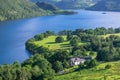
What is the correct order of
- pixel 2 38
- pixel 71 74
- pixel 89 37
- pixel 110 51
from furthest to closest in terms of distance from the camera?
1. pixel 2 38
2. pixel 89 37
3. pixel 110 51
4. pixel 71 74

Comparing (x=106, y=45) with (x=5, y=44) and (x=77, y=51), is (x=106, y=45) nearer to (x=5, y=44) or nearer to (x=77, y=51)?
(x=77, y=51)

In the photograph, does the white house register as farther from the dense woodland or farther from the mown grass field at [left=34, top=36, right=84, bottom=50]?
the mown grass field at [left=34, top=36, right=84, bottom=50]

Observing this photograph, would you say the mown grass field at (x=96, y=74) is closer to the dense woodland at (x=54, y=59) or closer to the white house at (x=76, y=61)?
the dense woodland at (x=54, y=59)

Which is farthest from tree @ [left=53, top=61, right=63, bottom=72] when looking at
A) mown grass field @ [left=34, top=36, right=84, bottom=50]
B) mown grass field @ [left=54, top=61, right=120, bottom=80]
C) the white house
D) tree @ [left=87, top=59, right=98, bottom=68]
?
mown grass field @ [left=34, top=36, right=84, bottom=50]

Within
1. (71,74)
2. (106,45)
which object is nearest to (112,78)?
(71,74)

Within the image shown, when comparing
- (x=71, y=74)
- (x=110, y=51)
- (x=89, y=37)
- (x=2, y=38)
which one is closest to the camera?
(x=71, y=74)

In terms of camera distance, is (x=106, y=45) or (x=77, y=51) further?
(x=106, y=45)

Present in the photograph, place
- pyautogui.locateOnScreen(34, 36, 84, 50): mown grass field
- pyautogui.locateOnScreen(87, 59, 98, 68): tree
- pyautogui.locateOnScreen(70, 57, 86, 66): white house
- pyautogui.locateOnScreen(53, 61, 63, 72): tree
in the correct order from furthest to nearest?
pyautogui.locateOnScreen(34, 36, 84, 50): mown grass field
pyautogui.locateOnScreen(70, 57, 86, 66): white house
pyautogui.locateOnScreen(53, 61, 63, 72): tree
pyautogui.locateOnScreen(87, 59, 98, 68): tree

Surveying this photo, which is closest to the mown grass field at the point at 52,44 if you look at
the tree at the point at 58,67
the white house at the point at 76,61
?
the white house at the point at 76,61
